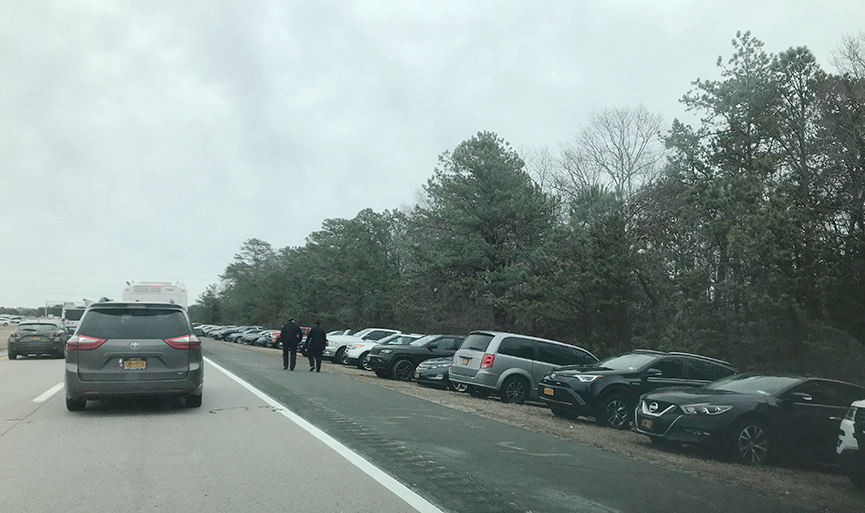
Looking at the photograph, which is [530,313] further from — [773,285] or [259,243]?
[259,243]

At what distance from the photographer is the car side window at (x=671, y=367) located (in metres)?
13.6

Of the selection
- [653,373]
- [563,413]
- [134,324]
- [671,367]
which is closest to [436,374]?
[563,413]

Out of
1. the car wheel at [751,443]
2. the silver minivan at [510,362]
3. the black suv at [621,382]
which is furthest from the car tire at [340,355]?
the car wheel at [751,443]

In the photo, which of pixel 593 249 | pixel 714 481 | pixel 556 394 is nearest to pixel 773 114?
pixel 593 249

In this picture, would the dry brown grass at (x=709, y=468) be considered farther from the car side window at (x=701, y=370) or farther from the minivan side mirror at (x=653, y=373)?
the car side window at (x=701, y=370)

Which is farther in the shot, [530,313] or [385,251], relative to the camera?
[385,251]

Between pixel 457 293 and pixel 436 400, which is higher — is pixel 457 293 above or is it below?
above

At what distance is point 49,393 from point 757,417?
13.3 metres

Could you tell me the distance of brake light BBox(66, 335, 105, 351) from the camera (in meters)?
11.0

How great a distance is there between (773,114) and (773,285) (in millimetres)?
9638

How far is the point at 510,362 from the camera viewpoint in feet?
55.4

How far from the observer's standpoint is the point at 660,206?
102 feet

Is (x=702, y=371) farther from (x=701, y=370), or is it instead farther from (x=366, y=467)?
(x=366, y=467)

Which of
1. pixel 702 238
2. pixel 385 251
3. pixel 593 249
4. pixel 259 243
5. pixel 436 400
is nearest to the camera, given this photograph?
pixel 436 400
